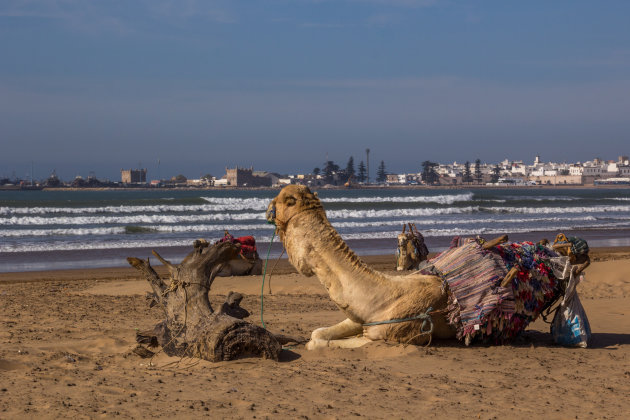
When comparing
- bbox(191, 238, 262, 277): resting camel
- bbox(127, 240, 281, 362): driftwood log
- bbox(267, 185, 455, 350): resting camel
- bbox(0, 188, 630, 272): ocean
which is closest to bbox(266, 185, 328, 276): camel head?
bbox(267, 185, 455, 350): resting camel

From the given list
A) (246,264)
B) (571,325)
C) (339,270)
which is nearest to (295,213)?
(339,270)

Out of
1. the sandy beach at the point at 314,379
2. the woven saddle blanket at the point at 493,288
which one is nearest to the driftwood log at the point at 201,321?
the sandy beach at the point at 314,379

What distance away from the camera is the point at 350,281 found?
6668 millimetres

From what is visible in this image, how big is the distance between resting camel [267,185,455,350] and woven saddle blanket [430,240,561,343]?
6.1 inches

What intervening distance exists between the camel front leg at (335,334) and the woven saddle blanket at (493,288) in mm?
896

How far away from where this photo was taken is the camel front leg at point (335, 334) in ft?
23.3

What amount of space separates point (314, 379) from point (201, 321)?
4.25 feet

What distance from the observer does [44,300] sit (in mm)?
11867

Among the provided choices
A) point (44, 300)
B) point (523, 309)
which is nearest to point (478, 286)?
point (523, 309)

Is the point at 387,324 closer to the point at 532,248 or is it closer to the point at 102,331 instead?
the point at 532,248

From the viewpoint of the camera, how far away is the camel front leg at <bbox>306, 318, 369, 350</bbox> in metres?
7.09

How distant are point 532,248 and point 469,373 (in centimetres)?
171

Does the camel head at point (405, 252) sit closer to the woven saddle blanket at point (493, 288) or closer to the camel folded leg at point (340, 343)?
the woven saddle blanket at point (493, 288)

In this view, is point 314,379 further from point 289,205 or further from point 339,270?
point 289,205
